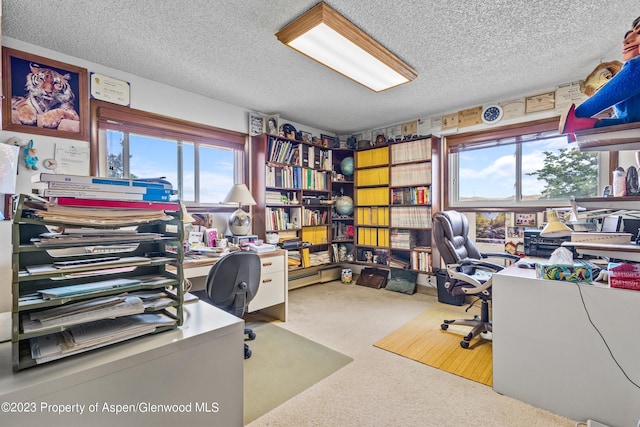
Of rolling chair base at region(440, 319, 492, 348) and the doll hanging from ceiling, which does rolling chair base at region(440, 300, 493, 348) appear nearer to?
rolling chair base at region(440, 319, 492, 348)

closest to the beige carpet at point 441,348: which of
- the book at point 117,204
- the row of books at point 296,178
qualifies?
the book at point 117,204

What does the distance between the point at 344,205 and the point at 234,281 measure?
8.73 ft

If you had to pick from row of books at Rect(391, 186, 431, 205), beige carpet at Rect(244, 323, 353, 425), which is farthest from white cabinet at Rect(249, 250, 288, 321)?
row of books at Rect(391, 186, 431, 205)

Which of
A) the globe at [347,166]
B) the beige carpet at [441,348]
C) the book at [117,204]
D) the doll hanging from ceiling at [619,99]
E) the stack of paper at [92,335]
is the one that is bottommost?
the beige carpet at [441,348]

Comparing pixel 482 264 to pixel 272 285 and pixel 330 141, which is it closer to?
pixel 272 285

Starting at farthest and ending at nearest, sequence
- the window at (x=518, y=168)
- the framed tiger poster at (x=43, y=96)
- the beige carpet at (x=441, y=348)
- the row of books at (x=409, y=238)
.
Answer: the row of books at (x=409, y=238)
the window at (x=518, y=168)
the framed tiger poster at (x=43, y=96)
the beige carpet at (x=441, y=348)

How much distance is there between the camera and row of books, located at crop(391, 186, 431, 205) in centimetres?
371

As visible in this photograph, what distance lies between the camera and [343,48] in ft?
6.94

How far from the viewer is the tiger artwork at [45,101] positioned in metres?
2.13

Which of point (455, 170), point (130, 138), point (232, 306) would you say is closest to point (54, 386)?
point (232, 306)

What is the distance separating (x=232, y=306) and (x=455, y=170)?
3.17 m

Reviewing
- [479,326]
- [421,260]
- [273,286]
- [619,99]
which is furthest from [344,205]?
[619,99]

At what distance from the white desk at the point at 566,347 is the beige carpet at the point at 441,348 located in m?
0.25

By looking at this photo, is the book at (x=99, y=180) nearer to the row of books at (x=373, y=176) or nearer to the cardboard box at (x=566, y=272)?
the cardboard box at (x=566, y=272)
